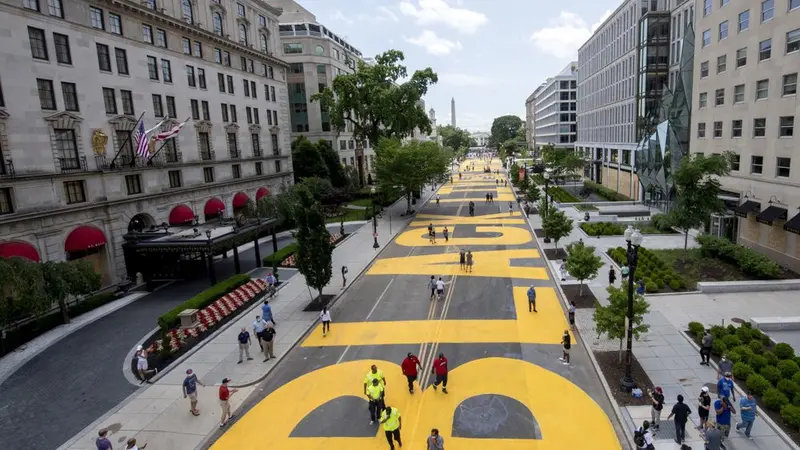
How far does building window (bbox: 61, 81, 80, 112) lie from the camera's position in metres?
30.3

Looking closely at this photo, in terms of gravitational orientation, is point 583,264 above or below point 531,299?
above

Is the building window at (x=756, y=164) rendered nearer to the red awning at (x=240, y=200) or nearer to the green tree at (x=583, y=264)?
the green tree at (x=583, y=264)

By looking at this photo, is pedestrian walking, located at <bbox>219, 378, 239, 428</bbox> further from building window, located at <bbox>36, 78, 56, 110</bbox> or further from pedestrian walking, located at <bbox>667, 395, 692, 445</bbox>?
building window, located at <bbox>36, 78, 56, 110</bbox>

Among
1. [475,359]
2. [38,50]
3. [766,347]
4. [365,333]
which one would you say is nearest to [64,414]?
[365,333]

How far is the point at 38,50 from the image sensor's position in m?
28.6

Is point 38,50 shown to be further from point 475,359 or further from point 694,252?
point 694,252

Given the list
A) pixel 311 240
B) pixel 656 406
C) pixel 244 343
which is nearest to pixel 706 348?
pixel 656 406

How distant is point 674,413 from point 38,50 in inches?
1445

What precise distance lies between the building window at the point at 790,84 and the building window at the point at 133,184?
43.6 meters

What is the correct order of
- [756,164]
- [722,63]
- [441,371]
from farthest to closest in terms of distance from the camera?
[722,63]
[756,164]
[441,371]

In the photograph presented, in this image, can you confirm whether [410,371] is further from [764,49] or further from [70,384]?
[764,49]

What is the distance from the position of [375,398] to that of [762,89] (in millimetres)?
31625

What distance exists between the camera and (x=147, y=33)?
37656mm

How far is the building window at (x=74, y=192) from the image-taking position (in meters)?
30.1
